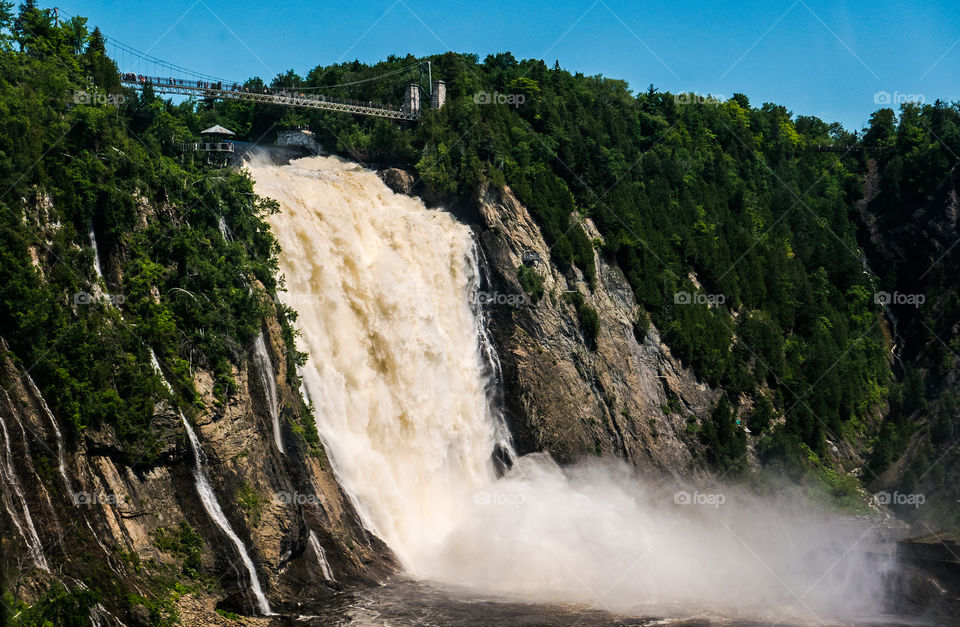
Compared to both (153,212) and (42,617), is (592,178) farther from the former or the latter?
→ (42,617)

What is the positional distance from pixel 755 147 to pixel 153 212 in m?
66.6

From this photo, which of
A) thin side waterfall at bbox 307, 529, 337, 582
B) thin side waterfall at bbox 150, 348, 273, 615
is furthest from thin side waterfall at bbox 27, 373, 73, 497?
thin side waterfall at bbox 307, 529, 337, 582

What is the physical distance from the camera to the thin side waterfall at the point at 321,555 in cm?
4422

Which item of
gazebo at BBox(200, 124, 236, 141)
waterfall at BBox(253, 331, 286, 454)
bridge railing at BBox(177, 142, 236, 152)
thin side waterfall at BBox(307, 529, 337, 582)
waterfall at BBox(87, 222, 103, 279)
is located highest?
gazebo at BBox(200, 124, 236, 141)

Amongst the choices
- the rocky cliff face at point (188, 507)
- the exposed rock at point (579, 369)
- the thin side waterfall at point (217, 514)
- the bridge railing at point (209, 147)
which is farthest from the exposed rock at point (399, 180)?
the thin side waterfall at point (217, 514)

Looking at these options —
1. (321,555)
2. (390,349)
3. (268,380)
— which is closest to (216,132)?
(390,349)

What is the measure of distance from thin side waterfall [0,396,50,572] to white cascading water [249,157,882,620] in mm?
16345

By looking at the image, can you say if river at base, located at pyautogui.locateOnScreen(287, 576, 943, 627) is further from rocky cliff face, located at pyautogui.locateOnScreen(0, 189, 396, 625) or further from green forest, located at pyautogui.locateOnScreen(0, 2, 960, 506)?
green forest, located at pyautogui.locateOnScreen(0, 2, 960, 506)

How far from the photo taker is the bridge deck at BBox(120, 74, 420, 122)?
203 ft

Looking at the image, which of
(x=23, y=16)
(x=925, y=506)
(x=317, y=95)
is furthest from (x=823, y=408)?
(x=23, y=16)

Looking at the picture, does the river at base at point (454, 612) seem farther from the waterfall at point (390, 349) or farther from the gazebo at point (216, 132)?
the gazebo at point (216, 132)

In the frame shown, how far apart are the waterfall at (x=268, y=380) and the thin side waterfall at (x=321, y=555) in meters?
3.53

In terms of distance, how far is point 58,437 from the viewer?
36.0 m

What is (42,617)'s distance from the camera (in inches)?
1249
